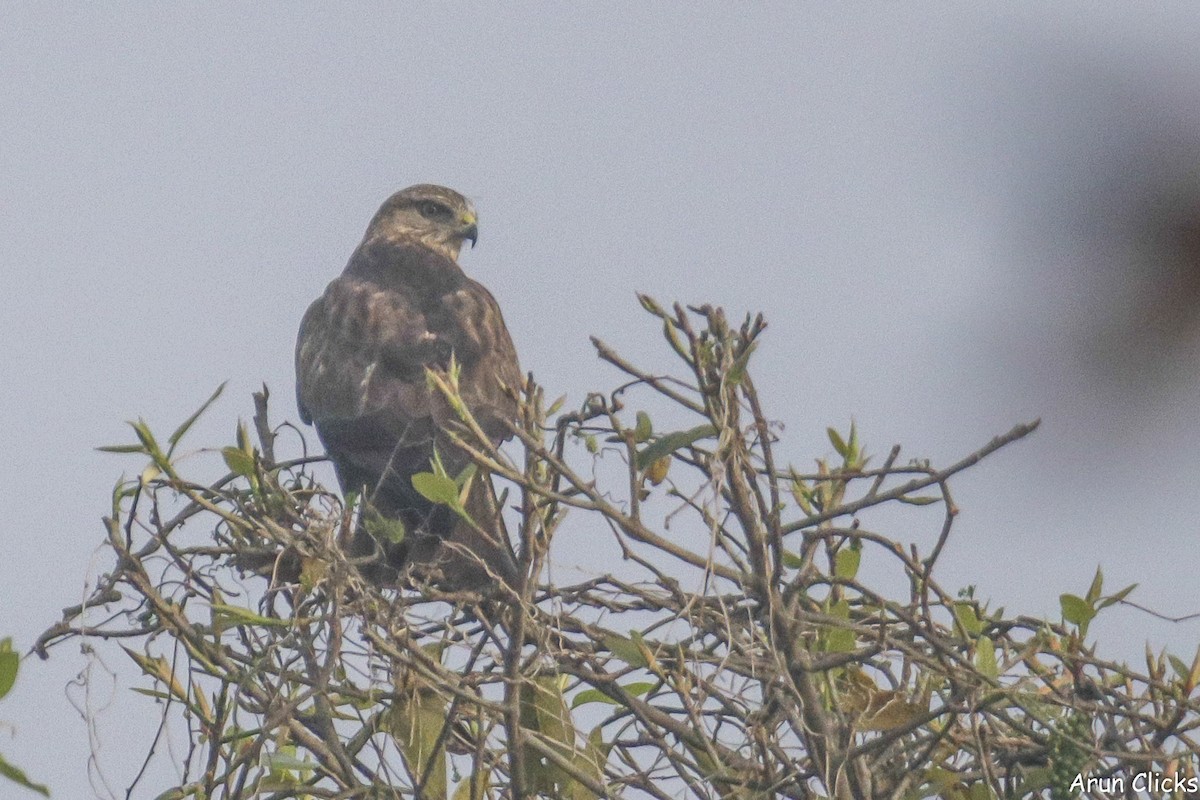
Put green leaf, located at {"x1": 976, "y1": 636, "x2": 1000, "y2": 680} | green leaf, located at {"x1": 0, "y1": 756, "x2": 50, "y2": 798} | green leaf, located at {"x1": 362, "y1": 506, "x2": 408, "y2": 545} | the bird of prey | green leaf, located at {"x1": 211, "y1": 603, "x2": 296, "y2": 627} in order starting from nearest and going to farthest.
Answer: green leaf, located at {"x1": 0, "y1": 756, "x2": 50, "y2": 798}, green leaf, located at {"x1": 976, "y1": 636, "x2": 1000, "y2": 680}, green leaf, located at {"x1": 211, "y1": 603, "x2": 296, "y2": 627}, green leaf, located at {"x1": 362, "y1": 506, "x2": 408, "y2": 545}, the bird of prey

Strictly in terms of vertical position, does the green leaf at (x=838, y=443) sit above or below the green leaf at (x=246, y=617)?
above

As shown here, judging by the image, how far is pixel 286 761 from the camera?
3424 mm

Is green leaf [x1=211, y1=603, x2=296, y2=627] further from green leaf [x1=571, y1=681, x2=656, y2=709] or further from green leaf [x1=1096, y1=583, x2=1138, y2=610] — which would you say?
green leaf [x1=1096, y1=583, x2=1138, y2=610]

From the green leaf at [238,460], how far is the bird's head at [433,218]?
4.17 metres

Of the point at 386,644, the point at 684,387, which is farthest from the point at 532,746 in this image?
the point at 684,387

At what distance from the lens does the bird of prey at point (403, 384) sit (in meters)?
4.22

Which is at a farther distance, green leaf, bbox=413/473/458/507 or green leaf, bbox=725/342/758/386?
green leaf, bbox=413/473/458/507

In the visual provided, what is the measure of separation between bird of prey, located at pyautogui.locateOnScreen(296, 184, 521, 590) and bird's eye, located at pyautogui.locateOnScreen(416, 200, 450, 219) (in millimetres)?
545

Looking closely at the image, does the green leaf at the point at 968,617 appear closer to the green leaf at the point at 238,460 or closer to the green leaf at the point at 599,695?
the green leaf at the point at 599,695

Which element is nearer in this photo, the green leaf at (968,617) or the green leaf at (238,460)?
the green leaf at (968,617)

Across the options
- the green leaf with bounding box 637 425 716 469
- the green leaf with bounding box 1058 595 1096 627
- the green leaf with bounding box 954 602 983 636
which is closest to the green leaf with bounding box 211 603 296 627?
the green leaf with bounding box 637 425 716 469

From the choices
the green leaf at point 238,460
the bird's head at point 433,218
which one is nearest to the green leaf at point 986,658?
the green leaf at point 238,460

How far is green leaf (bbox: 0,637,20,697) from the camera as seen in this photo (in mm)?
2506

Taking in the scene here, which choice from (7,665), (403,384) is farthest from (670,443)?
(403,384)
